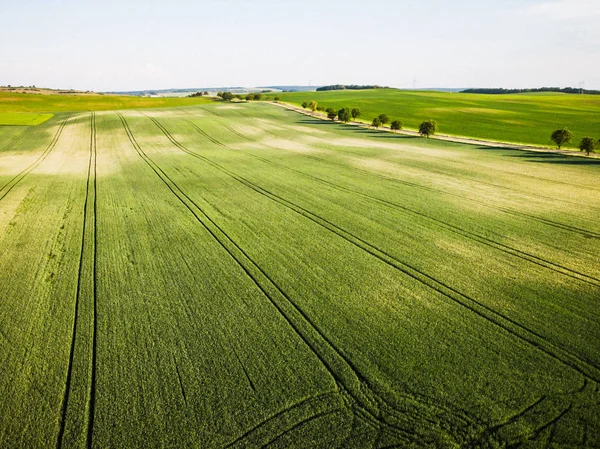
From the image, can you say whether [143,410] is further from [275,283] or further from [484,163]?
[484,163]

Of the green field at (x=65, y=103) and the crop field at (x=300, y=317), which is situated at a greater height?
the green field at (x=65, y=103)

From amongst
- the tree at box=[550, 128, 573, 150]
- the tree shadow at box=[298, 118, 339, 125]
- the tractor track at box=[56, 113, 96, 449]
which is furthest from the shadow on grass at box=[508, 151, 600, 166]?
the tractor track at box=[56, 113, 96, 449]

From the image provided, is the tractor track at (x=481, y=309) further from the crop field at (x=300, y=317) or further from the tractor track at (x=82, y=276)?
the tractor track at (x=82, y=276)

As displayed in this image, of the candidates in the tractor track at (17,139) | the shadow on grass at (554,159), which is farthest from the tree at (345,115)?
the tractor track at (17,139)

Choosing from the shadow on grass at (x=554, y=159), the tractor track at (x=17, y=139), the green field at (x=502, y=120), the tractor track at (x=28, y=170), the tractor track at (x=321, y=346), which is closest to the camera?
the tractor track at (x=321, y=346)

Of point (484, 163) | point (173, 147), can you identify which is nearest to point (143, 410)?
point (484, 163)

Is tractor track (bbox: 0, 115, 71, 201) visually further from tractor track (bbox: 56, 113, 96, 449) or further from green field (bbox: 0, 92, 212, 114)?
green field (bbox: 0, 92, 212, 114)

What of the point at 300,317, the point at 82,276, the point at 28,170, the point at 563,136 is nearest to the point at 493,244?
the point at 300,317
